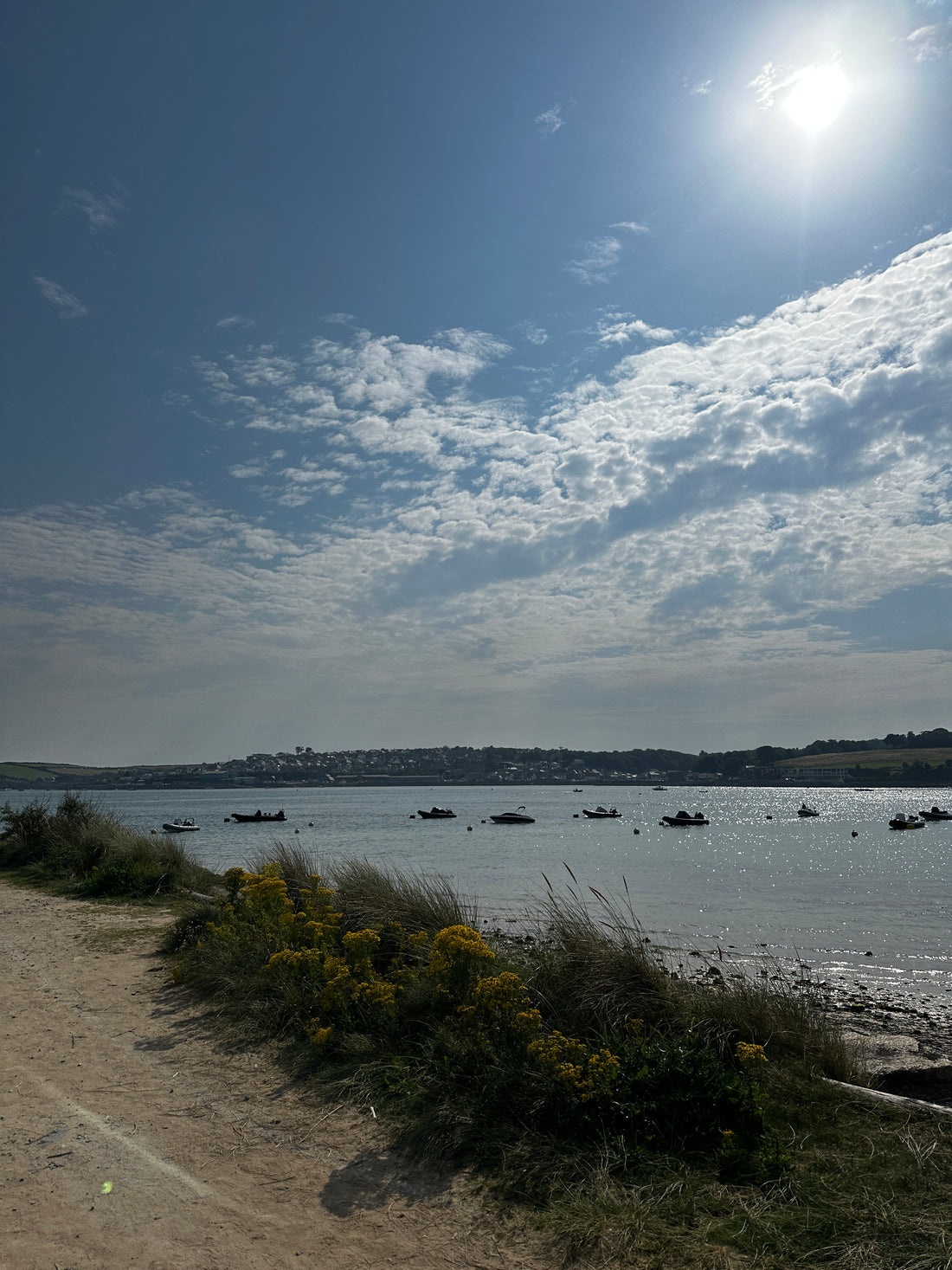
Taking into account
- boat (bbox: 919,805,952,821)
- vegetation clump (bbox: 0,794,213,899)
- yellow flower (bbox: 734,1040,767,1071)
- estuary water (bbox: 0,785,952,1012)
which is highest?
yellow flower (bbox: 734,1040,767,1071)

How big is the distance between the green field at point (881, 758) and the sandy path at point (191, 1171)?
191 meters

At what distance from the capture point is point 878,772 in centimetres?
17200

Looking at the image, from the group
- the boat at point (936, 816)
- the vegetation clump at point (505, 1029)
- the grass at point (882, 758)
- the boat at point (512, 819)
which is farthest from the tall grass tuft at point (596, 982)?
the grass at point (882, 758)

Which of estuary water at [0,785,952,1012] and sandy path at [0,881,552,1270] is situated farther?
estuary water at [0,785,952,1012]

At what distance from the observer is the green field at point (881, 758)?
171 metres

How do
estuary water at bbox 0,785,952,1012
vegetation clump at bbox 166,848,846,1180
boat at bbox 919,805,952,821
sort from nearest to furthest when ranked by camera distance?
vegetation clump at bbox 166,848,846,1180
estuary water at bbox 0,785,952,1012
boat at bbox 919,805,952,821

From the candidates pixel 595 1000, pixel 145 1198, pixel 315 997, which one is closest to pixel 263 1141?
pixel 145 1198

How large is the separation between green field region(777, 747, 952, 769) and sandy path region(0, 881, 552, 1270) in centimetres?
19118

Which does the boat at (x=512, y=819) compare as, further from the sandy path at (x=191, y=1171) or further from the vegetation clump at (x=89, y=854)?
the sandy path at (x=191, y=1171)

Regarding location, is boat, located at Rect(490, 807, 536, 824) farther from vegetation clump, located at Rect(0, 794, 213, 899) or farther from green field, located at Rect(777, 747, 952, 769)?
green field, located at Rect(777, 747, 952, 769)

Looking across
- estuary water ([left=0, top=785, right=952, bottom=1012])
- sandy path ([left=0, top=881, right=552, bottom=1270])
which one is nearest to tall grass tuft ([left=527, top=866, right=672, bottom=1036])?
sandy path ([left=0, top=881, right=552, bottom=1270])

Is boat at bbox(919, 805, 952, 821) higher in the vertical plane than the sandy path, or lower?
lower

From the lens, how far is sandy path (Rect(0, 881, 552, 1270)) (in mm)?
3926

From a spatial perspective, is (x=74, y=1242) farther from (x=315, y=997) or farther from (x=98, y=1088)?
(x=315, y=997)
